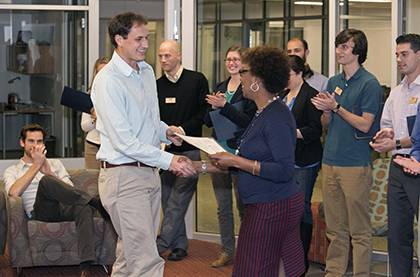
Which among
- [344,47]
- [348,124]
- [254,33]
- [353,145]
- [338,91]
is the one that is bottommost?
[353,145]

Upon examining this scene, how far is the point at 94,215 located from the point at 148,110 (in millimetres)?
2060

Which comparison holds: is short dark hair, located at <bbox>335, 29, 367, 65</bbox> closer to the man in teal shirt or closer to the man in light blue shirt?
the man in teal shirt

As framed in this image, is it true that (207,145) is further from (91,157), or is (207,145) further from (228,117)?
(91,157)

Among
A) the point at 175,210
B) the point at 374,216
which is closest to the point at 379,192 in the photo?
the point at 374,216

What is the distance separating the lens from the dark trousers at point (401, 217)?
5258 mm

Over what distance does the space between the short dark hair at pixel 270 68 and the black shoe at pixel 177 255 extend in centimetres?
301

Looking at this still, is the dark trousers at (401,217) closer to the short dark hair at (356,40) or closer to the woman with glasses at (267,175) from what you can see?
the short dark hair at (356,40)

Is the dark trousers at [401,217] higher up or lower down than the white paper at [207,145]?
lower down

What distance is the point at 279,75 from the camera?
4.35m

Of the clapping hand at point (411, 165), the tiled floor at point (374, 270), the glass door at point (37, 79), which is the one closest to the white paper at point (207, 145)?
the clapping hand at point (411, 165)

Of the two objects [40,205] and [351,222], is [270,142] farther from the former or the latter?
[40,205]

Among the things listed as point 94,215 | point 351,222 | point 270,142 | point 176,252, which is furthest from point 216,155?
point 176,252

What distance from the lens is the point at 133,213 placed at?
179 inches

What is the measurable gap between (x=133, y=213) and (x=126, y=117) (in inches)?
20.3
